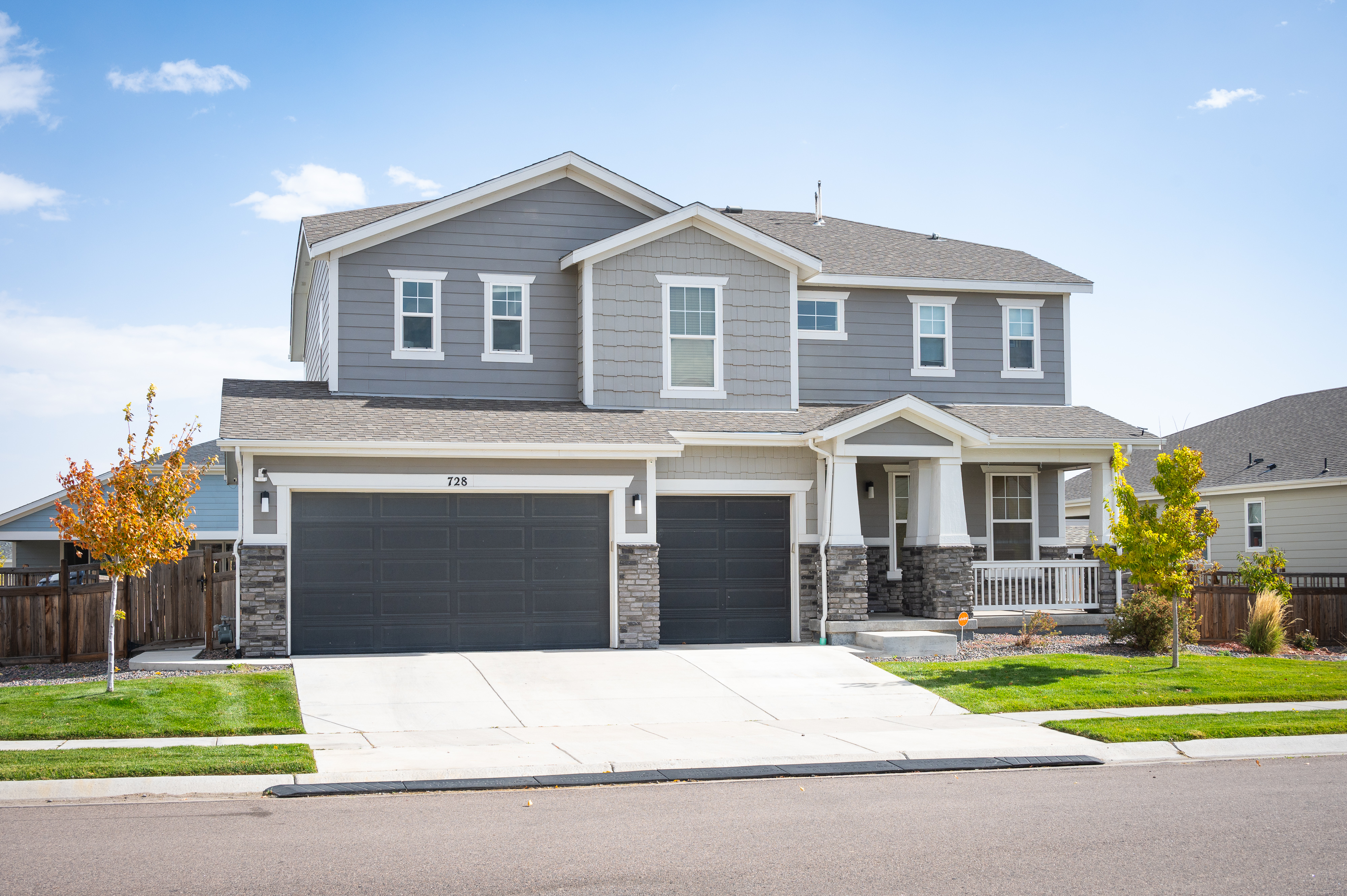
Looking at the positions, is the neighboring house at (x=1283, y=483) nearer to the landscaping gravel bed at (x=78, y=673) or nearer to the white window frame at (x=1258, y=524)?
the white window frame at (x=1258, y=524)

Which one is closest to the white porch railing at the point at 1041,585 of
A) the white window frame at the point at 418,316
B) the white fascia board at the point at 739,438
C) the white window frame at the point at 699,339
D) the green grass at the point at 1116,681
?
the green grass at the point at 1116,681

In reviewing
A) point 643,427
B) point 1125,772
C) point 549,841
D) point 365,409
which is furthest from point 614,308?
point 549,841

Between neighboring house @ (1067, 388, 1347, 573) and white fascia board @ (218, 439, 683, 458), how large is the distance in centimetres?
1376

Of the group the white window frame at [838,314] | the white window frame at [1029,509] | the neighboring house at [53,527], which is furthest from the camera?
the neighboring house at [53,527]

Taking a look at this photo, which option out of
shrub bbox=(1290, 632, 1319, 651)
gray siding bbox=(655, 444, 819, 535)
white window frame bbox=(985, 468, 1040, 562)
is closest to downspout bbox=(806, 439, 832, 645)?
gray siding bbox=(655, 444, 819, 535)

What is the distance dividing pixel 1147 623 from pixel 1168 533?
9.19 feet

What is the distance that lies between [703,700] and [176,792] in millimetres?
6967

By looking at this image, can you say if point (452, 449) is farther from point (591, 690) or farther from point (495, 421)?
point (591, 690)

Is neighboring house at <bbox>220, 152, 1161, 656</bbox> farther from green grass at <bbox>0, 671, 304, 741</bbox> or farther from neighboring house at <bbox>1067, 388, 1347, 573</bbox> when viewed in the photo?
neighboring house at <bbox>1067, 388, 1347, 573</bbox>

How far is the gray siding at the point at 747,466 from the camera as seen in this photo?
19.7 m

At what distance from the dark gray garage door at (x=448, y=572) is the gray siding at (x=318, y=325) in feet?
14.6

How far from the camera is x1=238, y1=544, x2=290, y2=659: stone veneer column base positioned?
55.9 ft

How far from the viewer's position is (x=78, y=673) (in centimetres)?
1648

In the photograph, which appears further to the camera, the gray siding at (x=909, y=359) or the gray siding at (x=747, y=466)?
the gray siding at (x=909, y=359)
